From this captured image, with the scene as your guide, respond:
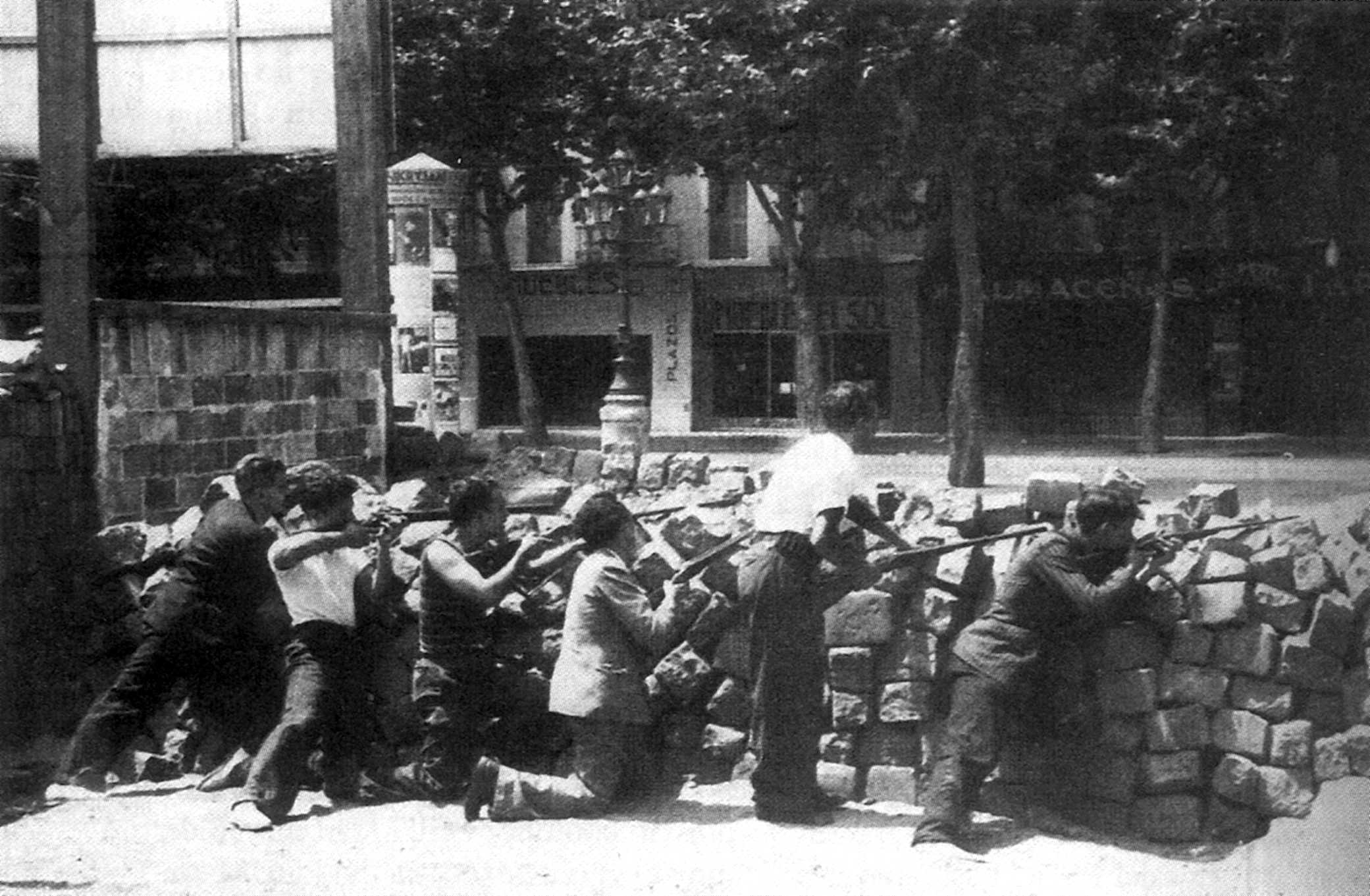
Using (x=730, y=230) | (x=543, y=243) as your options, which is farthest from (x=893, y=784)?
(x=543, y=243)

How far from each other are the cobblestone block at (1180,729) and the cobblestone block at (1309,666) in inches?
14.2

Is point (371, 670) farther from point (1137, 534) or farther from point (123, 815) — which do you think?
point (1137, 534)

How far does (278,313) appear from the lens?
8547 millimetres

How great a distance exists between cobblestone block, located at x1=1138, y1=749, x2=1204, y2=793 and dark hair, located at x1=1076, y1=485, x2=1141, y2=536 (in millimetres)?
960

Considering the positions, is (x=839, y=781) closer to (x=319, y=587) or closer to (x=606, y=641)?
(x=606, y=641)

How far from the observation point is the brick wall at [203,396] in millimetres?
7785

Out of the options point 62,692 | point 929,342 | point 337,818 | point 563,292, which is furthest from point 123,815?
point 563,292

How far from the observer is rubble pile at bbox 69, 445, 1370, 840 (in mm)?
5551

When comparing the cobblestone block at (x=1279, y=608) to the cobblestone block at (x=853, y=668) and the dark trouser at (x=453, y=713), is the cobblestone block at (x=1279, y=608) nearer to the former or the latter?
the cobblestone block at (x=853, y=668)

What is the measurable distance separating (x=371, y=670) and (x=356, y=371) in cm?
297

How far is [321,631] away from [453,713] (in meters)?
0.67

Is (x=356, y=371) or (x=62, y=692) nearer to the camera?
(x=62, y=692)

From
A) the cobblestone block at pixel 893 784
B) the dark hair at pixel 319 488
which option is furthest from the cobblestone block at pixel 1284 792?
the dark hair at pixel 319 488

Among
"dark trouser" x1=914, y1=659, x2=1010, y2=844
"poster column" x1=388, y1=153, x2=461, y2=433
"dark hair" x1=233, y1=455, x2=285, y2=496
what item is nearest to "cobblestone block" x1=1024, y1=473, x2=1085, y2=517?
"dark trouser" x1=914, y1=659, x2=1010, y2=844
